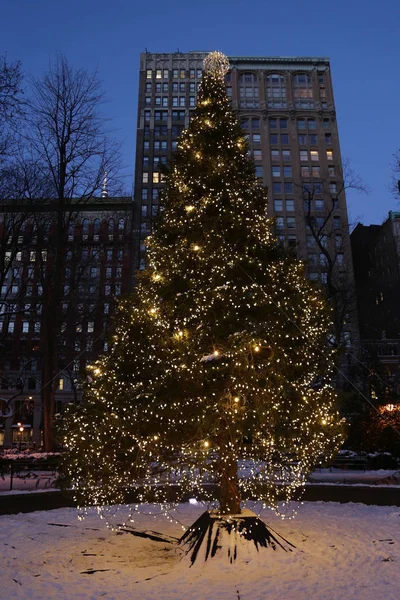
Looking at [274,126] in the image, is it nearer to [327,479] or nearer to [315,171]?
[315,171]

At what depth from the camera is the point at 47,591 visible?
22.9 feet

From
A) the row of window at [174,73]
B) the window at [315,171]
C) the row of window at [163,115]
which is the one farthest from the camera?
the row of window at [174,73]

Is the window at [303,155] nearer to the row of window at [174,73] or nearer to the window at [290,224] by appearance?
the window at [290,224]

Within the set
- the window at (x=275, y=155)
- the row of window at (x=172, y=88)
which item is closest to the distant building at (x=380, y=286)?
the window at (x=275, y=155)

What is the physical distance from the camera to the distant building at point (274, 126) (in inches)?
2692

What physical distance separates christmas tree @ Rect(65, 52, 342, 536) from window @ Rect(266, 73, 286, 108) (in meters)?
69.2

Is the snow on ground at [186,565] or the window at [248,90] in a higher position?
the window at [248,90]

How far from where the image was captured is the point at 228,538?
8.99 meters

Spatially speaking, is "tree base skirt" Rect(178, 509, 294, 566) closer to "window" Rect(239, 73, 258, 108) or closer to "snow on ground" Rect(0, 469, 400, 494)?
"snow on ground" Rect(0, 469, 400, 494)

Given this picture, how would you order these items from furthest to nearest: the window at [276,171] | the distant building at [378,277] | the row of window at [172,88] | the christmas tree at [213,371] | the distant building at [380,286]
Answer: the row of window at [172,88] → the window at [276,171] → the distant building at [378,277] → the distant building at [380,286] → the christmas tree at [213,371]

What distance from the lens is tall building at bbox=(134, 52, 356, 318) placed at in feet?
224

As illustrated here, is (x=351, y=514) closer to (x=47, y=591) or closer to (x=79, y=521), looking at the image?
(x=79, y=521)

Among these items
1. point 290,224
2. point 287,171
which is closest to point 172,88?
point 287,171

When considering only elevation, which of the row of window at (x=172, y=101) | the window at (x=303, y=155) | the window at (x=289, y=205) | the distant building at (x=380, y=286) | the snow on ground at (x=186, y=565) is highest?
the row of window at (x=172, y=101)
